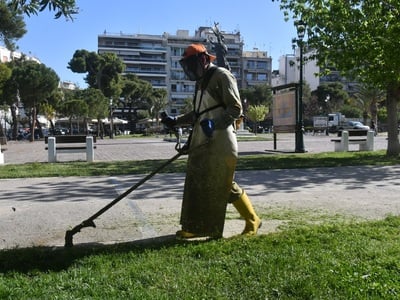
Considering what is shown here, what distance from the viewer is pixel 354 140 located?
763 inches

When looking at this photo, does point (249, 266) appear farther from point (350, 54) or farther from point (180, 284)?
point (350, 54)

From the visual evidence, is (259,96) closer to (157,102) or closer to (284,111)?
(157,102)

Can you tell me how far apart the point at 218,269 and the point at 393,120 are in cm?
1400

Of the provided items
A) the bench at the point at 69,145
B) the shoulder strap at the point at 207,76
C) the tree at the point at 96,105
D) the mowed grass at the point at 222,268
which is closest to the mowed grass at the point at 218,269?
the mowed grass at the point at 222,268

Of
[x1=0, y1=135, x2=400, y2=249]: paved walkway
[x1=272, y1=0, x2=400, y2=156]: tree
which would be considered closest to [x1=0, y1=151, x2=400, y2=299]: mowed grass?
[x1=0, y1=135, x2=400, y2=249]: paved walkway

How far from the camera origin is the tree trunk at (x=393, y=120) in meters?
15.7

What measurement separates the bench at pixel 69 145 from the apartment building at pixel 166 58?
99202 mm

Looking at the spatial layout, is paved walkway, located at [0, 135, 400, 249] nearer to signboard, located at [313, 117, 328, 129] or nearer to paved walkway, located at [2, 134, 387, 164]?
paved walkway, located at [2, 134, 387, 164]

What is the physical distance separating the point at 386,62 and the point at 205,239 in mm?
10881

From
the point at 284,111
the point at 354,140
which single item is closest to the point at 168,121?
the point at 354,140

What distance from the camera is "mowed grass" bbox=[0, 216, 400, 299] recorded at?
3303 millimetres

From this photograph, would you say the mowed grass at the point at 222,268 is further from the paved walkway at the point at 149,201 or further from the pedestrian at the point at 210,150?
the paved walkway at the point at 149,201

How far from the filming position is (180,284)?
3.43m

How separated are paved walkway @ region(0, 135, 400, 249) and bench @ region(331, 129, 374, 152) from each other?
7.55 metres
